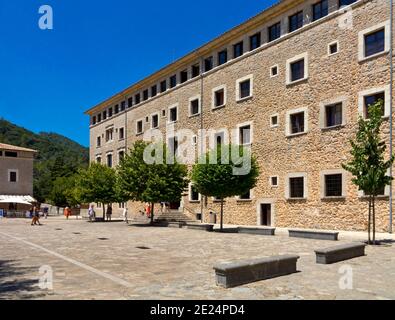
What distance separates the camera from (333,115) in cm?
2475

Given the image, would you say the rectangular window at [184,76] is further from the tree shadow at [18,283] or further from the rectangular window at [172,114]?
the tree shadow at [18,283]

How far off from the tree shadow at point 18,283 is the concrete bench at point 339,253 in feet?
23.9

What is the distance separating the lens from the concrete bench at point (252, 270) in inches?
328

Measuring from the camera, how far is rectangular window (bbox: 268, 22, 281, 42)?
28.3 m

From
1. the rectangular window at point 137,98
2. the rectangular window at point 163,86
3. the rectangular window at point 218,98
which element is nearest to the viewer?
the rectangular window at point 218,98

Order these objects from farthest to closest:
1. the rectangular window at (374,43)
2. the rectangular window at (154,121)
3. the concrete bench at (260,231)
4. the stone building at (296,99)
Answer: the rectangular window at (154,121) → the stone building at (296,99) → the rectangular window at (374,43) → the concrete bench at (260,231)

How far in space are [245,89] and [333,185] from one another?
10.7 meters

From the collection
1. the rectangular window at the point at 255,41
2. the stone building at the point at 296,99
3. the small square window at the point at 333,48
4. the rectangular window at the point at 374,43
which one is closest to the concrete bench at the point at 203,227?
the stone building at the point at 296,99

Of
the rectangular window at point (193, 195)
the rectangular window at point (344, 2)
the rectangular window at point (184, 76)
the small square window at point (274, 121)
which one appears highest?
the rectangular window at point (344, 2)

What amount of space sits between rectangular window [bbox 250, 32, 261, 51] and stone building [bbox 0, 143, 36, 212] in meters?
37.8

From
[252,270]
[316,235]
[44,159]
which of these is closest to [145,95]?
[316,235]

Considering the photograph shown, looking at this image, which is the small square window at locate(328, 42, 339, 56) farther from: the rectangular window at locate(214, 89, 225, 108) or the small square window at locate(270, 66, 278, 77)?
the rectangular window at locate(214, 89, 225, 108)

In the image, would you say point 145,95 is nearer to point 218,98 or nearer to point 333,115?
point 218,98
